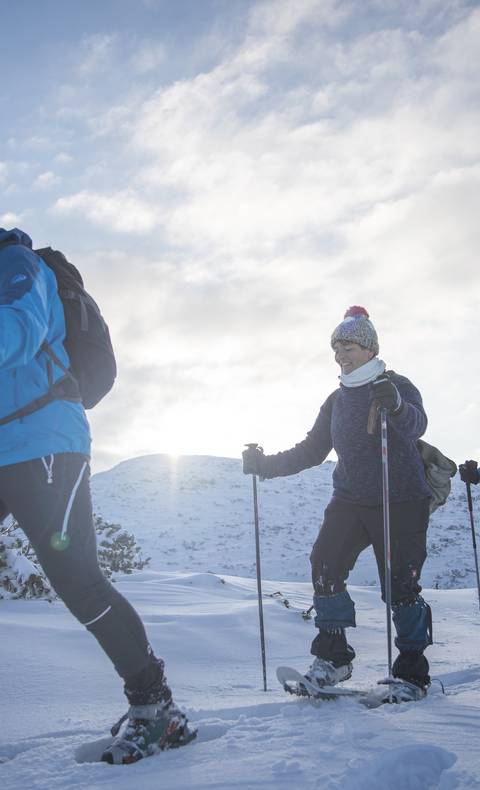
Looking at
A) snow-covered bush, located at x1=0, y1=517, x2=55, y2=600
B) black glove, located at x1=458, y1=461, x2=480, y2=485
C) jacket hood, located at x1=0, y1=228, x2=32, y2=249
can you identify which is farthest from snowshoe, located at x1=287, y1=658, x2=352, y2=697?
black glove, located at x1=458, y1=461, x2=480, y2=485

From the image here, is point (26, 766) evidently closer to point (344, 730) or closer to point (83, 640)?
point (344, 730)

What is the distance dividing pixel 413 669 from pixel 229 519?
25.5m

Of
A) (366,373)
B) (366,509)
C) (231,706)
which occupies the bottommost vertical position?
(231,706)

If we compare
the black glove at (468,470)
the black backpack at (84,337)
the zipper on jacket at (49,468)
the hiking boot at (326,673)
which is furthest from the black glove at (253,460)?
the black glove at (468,470)

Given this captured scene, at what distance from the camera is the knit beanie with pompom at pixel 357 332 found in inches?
146

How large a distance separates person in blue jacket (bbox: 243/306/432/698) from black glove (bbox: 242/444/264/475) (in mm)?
527

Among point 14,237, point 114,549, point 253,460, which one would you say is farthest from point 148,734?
point 114,549

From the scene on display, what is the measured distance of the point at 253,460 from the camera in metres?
4.09

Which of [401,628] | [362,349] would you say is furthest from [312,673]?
[362,349]

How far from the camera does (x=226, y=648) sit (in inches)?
183

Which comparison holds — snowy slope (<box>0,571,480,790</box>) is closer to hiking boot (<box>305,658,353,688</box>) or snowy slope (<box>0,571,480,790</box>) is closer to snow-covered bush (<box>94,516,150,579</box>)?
hiking boot (<box>305,658,353,688</box>)

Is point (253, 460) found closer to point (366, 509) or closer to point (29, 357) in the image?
point (366, 509)

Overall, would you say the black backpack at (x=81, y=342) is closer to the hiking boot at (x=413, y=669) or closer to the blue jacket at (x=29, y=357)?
the blue jacket at (x=29, y=357)

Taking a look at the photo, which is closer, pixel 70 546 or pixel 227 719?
pixel 70 546
